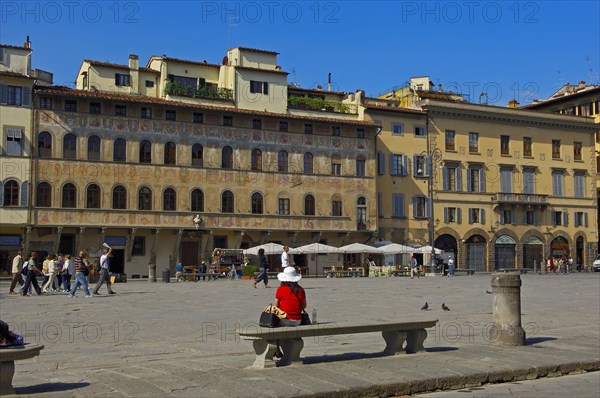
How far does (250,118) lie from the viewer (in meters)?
49.4

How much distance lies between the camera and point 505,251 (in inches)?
2335

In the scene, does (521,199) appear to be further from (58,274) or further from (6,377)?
(6,377)

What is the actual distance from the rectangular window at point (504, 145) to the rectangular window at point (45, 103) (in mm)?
33762

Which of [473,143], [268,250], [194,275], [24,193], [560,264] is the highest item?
[473,143]

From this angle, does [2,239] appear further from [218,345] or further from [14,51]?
[218,345]

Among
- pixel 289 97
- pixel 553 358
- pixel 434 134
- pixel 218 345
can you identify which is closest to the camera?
pixel 553 358

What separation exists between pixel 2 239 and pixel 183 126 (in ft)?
40.5

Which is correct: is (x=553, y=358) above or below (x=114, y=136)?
below

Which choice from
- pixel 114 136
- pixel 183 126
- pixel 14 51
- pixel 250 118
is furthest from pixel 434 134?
pixel 14 51

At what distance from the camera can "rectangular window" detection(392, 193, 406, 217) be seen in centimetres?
5494

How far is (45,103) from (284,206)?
15858mm

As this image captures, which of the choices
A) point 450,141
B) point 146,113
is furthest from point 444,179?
point 146,113

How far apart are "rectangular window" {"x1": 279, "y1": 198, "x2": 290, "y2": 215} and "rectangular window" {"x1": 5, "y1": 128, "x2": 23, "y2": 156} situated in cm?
1607

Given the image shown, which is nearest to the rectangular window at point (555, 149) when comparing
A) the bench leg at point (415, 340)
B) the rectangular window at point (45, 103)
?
the rectangular window at point (45, 103)
